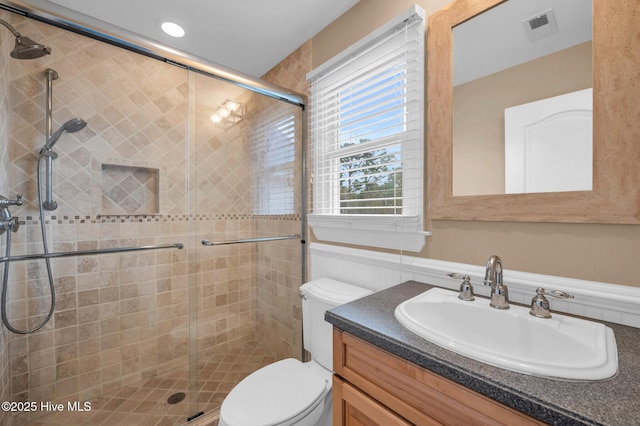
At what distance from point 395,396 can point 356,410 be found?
184 mm

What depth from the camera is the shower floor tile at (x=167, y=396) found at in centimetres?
153

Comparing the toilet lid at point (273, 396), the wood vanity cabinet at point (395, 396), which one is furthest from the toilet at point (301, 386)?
the wood vanity cabinet at point (395, 396)

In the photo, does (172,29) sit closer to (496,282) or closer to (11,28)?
(11,28)

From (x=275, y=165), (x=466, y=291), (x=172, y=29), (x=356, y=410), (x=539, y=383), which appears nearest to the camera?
(x=539, y=383)

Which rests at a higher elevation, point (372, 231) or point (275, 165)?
point (275, 165)

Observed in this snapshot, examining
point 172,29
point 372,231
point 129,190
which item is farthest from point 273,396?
point 172,29

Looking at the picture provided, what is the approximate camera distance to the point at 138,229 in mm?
1823

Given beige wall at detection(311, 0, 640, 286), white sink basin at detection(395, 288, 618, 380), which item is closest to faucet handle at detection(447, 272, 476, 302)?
white sink basin at detection(395, 288, 618, 380)

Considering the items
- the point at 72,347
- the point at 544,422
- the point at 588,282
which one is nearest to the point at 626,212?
the point at 588,282

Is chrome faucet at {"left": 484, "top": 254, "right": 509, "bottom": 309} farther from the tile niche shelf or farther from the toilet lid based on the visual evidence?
the tile niche shelf

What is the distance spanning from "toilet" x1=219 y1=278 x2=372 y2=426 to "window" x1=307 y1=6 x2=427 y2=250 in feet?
1.18

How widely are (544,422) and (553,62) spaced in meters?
1.08

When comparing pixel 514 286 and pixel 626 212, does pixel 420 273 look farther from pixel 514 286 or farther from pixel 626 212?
pixel 626 212

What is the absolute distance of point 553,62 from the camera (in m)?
0.92
